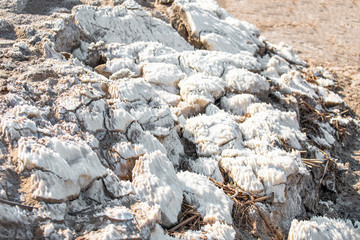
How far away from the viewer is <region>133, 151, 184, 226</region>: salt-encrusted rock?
1.69 m

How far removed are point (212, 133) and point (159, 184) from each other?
2.71 ft

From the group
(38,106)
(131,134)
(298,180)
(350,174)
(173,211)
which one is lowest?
(350,174)

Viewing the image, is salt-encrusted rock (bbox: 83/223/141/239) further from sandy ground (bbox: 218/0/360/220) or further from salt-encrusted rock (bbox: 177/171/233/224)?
sandy ground (bbox: 218/0/360/220)

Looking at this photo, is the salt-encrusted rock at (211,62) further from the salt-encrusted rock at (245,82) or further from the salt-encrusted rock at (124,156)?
the salt-encrusted rock at (124,156)

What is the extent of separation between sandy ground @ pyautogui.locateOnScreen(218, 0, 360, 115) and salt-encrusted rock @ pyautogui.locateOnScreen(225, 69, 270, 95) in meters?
1.84

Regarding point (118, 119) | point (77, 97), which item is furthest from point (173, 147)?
point (77, 97)

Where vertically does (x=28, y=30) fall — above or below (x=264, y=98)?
above

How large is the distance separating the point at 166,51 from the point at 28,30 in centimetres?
120

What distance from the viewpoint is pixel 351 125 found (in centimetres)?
395

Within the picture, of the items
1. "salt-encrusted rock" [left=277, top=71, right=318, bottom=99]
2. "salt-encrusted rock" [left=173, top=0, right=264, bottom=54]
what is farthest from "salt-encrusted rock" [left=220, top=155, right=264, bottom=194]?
"salt-encrusted rock" [left=173, top=0, right=264, bottom=54]

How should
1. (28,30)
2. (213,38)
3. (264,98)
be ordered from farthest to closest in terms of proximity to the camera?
(213,38) → (264,98) → (28,30)

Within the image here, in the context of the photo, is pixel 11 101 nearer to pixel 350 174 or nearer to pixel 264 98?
pixel 264 98

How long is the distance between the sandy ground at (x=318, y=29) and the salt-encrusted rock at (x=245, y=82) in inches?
72.5

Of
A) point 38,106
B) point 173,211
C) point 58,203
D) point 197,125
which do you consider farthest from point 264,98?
point 58,203
